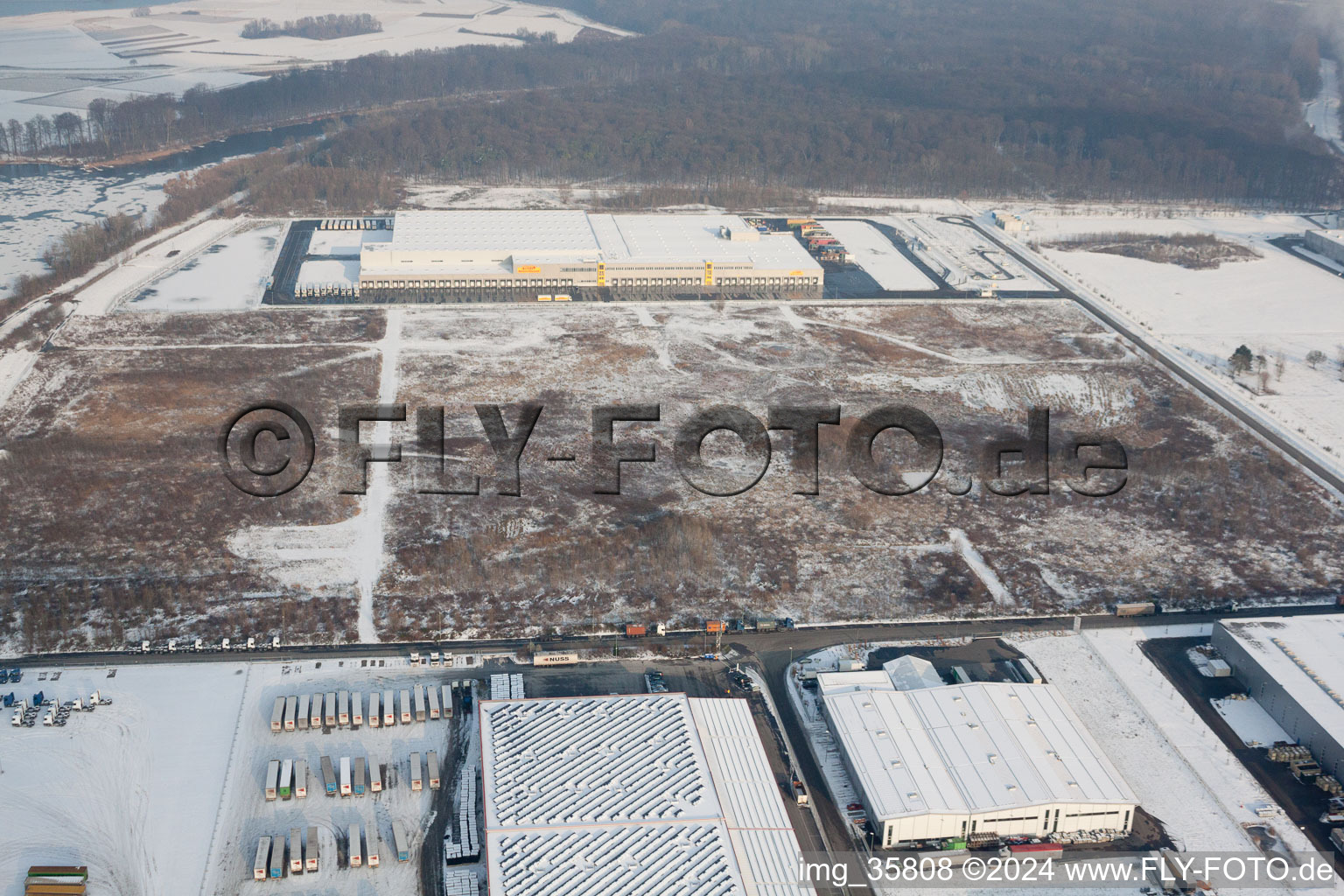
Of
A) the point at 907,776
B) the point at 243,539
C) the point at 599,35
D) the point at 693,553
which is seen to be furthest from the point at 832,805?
the point at 599,35

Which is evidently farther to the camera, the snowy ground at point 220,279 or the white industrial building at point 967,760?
the snowy ground at point 220,279

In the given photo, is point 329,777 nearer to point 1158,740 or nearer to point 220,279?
point 1158,740

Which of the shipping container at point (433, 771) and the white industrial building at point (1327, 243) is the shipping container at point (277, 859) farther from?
the white industrial building at point (1327, 243)

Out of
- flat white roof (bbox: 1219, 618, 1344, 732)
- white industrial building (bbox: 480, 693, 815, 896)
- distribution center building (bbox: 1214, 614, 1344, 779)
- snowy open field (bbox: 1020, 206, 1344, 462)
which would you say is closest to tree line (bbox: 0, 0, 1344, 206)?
snowy open field (bbox: 1020, 206, 1344, 462)

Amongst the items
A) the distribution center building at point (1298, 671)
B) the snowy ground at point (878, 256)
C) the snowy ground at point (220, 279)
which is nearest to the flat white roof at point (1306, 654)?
the distribution center building at point (1298, 671)

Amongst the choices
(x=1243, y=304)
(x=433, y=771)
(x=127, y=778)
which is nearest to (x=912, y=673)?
(x=433, y=771)

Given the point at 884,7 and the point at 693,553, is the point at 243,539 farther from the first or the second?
the point at 884,7
